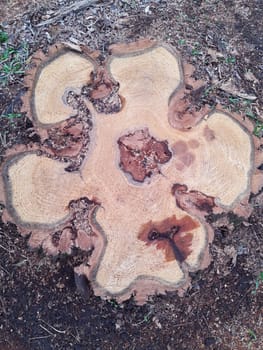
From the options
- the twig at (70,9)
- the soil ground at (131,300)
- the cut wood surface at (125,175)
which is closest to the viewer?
the cut wood surface at (125,175)

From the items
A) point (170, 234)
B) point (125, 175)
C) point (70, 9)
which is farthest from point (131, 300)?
point (70, 9)

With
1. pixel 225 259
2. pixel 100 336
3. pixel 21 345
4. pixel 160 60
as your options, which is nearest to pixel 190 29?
pixel 160 60

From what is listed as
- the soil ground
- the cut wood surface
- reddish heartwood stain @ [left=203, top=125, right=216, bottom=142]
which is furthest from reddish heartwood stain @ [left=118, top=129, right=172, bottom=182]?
the soil ground

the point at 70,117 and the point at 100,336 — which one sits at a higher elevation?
the point at 70,117

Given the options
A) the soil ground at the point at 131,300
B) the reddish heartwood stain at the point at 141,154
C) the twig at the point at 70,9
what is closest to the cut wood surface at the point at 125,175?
the reddish heartwood stain at the point at 141,154

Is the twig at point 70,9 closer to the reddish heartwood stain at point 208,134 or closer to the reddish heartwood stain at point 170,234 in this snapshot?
the reddish heartwood stain at point 208,134

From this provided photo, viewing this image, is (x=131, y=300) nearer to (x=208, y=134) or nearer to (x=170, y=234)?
(x=170, y=234)

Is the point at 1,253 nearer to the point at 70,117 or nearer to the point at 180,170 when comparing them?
the point at 70,117
